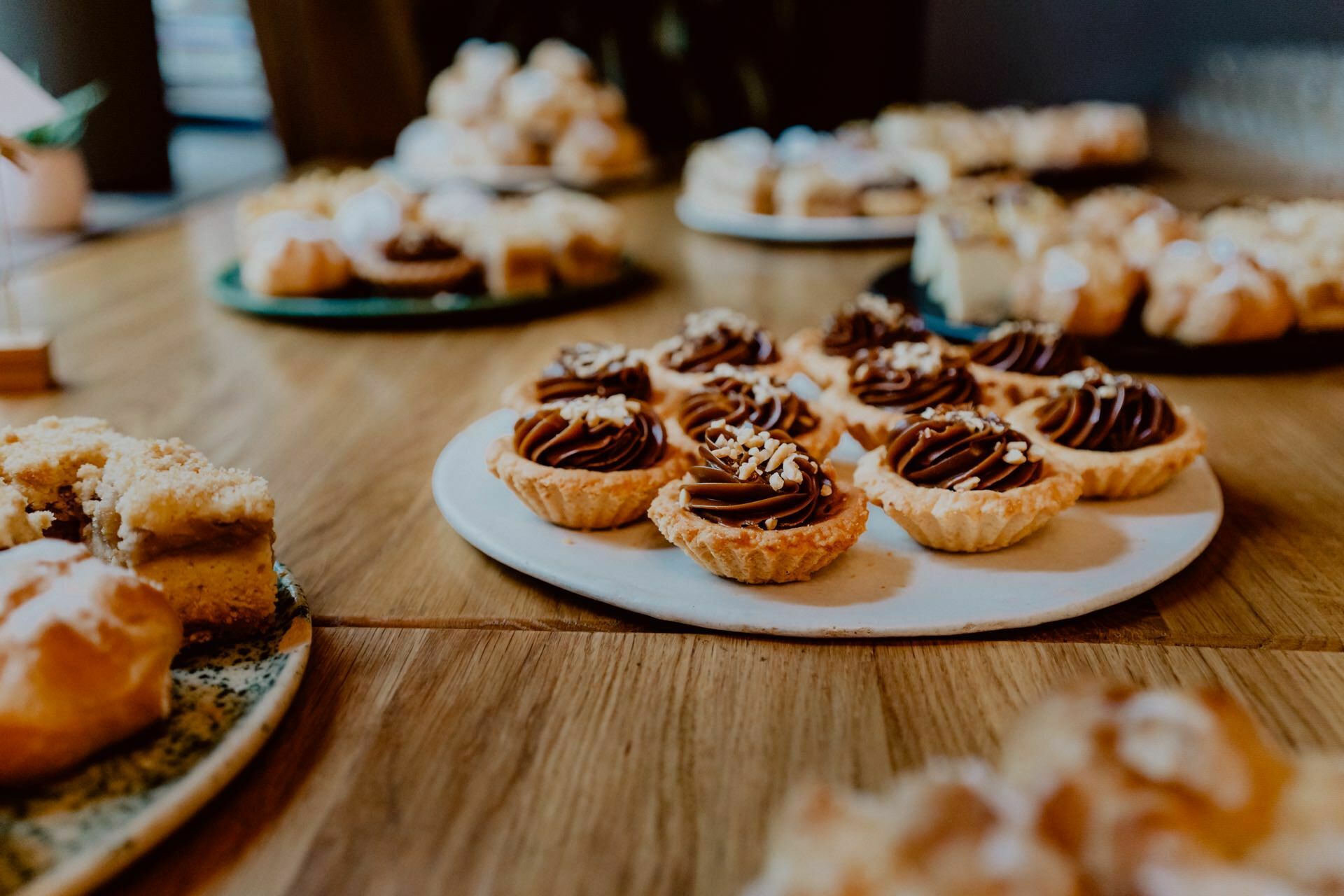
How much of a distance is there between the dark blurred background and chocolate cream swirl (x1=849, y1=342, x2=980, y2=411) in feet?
14.8

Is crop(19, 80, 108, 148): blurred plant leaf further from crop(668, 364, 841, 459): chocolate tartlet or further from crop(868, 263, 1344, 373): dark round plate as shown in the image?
crop(868, 263, 1344, 373): dark round plate

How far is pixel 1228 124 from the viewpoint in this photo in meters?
6.36

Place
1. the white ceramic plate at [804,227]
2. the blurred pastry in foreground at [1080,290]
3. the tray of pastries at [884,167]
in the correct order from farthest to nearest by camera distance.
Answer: the tray of pastries at [884,167], the white ceramic plate at [804,227], the blurred pastry in foreground at [1080,290]

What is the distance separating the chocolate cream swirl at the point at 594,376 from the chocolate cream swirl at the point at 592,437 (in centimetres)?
20

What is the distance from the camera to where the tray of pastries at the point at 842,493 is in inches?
68.5

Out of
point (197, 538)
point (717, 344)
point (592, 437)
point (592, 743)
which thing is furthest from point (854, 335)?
point (197, 538)

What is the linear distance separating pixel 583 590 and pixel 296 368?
178 centimetres

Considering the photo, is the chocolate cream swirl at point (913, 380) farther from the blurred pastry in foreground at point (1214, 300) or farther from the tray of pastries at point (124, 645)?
the tray of pastries at point (124, 645)

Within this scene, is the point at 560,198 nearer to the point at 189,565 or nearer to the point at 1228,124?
the point at 189,565

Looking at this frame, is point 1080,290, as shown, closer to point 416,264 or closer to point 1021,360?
point 1021,360

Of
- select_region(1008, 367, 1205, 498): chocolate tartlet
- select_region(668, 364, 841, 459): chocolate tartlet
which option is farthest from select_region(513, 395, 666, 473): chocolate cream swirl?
select_region(1008, 367, 1205, 498): chocolate tartlet

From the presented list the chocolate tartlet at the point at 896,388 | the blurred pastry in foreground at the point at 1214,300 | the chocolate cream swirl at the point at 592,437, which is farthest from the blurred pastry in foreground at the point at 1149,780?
the blurred pastry in foreground at the point at 1214,300

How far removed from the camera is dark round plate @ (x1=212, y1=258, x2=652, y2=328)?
3.56 metres

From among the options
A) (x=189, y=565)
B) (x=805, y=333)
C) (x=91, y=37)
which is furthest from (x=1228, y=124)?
(x=189, y=565)
